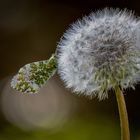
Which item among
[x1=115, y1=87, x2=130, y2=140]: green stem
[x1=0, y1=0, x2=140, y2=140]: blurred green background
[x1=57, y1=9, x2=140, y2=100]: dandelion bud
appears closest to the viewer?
[x1=115, y1=87, x2=130, y2=140]: green stem

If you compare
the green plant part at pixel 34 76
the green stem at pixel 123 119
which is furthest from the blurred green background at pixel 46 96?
the green stem at pixel 123 119

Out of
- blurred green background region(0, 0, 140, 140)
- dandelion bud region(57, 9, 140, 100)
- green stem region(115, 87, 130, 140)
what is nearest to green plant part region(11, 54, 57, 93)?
dandelion bud region(57, 9, 140, 100)

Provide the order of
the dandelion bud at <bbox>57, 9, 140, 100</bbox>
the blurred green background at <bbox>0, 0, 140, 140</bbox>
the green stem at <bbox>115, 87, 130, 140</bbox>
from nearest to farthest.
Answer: the green stem at <bbox>115, 87, 130, 140</bbox> < the dandelion bud at <bbox>57, 9, 140, 100</bbox> < the blurred green background at <bbox>0, 0, 140, 140</bbox>

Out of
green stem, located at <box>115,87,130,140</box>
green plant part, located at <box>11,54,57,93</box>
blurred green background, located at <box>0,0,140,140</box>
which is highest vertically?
blurred green background, located at <box>0,0,140,140</box>

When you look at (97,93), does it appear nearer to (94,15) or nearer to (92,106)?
(94,15)

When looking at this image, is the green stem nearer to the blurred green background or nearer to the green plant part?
the green plant part

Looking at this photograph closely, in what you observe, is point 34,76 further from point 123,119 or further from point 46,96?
point 46,96
